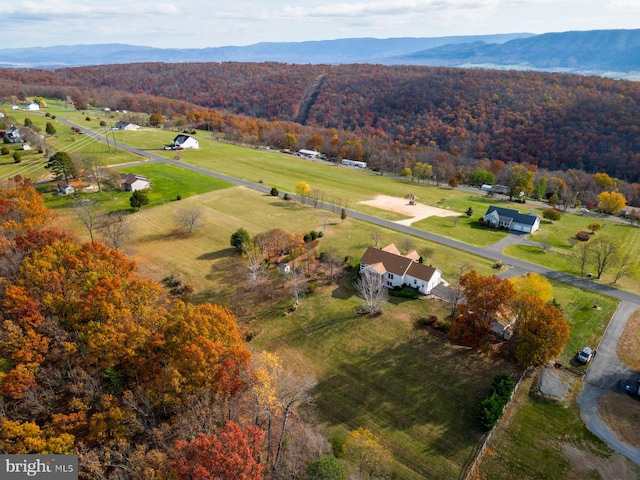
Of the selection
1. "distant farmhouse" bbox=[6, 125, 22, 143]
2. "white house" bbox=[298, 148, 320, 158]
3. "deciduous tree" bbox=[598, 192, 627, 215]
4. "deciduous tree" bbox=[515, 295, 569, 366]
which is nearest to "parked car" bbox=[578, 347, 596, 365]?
"deciduous tree" bbox=[515, 295, 569, 366]

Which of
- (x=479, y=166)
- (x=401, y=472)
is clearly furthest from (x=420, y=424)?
(x=479, y=166)

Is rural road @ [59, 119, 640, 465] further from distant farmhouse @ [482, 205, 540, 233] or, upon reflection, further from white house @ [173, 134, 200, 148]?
Result: white house @ [173, 134, 200, 148]

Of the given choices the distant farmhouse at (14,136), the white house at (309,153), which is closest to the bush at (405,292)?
the white house at (309,153)

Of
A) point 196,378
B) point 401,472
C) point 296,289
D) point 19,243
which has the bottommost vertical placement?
point 401,472

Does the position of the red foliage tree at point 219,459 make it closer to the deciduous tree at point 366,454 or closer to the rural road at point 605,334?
the deciduous tree at point 366,454

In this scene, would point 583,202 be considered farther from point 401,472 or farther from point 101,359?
point 101,359
